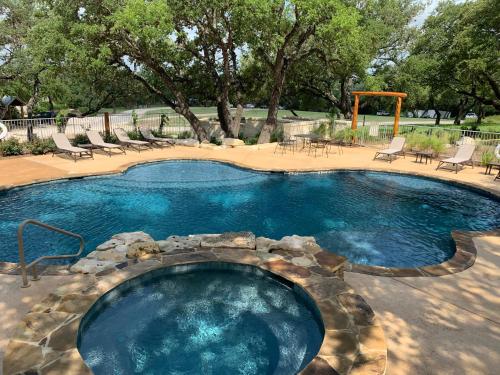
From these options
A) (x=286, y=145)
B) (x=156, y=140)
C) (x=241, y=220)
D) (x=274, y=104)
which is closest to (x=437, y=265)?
(x=241, y=220)

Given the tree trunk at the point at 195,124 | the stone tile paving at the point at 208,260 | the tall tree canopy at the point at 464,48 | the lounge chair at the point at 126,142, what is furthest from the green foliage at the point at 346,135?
the stone tile paving at the point at 208,260

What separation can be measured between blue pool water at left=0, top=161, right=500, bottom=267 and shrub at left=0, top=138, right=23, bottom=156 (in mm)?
4491

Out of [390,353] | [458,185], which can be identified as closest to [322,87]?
[458,185]

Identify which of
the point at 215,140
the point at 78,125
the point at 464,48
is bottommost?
the point at 215,140

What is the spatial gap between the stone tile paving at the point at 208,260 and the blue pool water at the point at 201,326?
17 cm

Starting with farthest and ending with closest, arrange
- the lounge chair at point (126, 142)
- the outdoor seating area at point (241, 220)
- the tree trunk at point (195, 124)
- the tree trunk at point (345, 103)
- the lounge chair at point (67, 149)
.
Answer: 1. the tree trunk at point (345, 103)
2. the tree trunk at point (195, 124)
3. the lounge chair at point (126, 142)
4. the lounge chair at point (67, 149)
5. the outdoor seating area at point (241, 220)

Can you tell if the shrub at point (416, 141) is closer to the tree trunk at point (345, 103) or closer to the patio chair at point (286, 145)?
the patio chair at point (286, 145)

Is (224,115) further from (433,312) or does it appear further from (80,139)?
(433,312)

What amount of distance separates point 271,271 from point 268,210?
13.8ft

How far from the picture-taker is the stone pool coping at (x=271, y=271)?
313 cm

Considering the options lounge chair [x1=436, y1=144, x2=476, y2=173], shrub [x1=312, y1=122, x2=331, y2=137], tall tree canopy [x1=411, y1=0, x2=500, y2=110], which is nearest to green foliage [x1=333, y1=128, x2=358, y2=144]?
shrub [x1=312, y1=122, x2=331, y2=137]

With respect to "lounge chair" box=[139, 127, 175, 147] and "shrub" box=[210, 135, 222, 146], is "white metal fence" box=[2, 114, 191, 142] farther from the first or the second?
"shrub" box=[210, 135, 222, 146]

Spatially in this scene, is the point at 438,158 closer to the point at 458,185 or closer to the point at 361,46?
the point at 458,185

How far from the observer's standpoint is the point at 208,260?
16.5 feet
